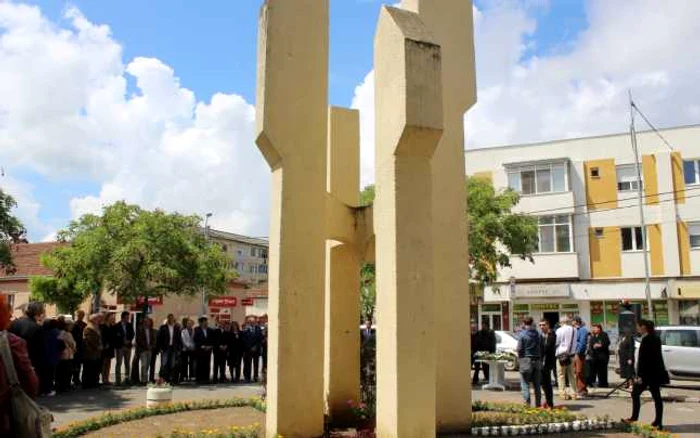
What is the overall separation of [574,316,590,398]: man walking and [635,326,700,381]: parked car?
→ 382 cm

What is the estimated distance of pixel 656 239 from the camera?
35.9 meters

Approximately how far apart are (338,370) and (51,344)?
6.84 metres

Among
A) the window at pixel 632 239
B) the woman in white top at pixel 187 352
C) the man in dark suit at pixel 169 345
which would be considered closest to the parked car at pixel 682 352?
the woman in white top at pixel 187 352

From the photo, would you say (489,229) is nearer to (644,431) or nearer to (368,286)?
(368,286)

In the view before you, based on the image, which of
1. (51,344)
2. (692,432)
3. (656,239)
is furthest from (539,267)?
(51,344)

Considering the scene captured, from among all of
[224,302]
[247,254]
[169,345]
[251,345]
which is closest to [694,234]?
[251,345]

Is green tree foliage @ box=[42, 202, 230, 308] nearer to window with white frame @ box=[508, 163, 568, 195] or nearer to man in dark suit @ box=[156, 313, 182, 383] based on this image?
man in dark suit @ box=[156, 313, 182, 383]

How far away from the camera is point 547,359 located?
1366 cm

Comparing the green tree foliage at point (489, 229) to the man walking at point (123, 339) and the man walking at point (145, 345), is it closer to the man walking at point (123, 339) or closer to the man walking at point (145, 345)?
the man walking at point (145, 345)

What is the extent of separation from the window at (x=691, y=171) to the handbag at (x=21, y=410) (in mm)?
37411

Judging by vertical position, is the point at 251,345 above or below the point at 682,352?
above

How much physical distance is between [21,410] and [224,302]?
44012mm

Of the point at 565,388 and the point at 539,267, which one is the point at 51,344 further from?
the point at 539,267

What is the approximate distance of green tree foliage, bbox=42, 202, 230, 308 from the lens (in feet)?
70.5
